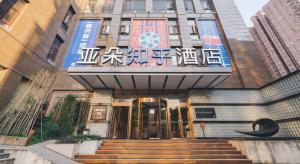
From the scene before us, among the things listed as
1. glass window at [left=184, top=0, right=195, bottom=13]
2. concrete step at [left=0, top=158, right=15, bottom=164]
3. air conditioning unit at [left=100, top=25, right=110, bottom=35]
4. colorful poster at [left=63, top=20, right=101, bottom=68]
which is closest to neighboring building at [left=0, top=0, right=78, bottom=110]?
colorful poster at [left=63, top=20, right=101, bottom=68]

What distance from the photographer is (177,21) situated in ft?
40.7

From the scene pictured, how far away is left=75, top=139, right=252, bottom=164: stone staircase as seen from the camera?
4.59 m

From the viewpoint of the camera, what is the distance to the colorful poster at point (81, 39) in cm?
1046

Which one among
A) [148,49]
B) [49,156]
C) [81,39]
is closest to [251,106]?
[148,49]

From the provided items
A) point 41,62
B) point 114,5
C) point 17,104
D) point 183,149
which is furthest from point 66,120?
point 114,5

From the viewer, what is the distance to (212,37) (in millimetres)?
11367

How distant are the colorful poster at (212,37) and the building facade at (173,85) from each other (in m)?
0.08

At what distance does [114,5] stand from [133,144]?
12887mm

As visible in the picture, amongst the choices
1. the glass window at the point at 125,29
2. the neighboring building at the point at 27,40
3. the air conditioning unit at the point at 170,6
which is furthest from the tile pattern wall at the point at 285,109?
the neighboring building at the point at 27,40

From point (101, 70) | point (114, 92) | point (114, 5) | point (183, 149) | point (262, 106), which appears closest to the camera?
point (183, 149)

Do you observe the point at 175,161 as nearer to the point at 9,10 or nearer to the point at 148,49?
the point at 148,49

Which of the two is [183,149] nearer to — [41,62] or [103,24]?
[41,62]

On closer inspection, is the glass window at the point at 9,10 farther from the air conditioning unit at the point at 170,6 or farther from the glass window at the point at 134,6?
the air conditioning unit at the point at 170,6

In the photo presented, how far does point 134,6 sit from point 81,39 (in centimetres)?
632
